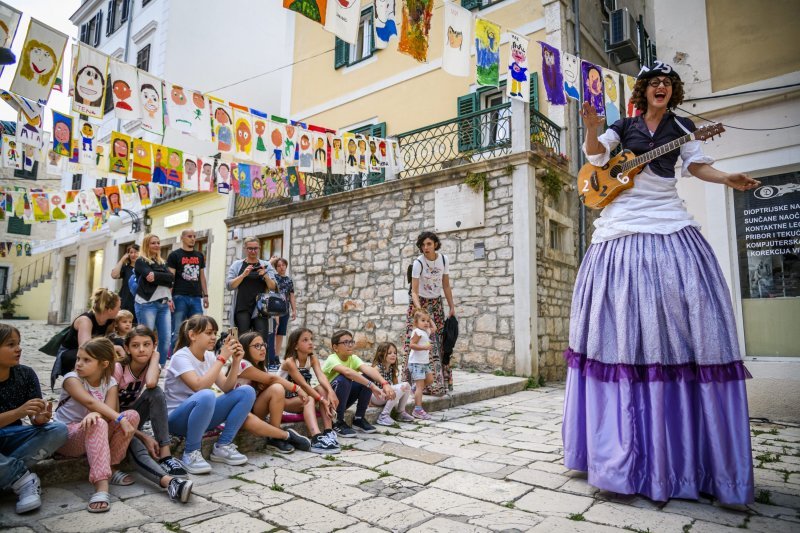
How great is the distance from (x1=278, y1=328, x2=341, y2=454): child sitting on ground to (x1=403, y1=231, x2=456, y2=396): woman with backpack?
1.43 meters

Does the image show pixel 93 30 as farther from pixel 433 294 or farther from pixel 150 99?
pixel 433 294

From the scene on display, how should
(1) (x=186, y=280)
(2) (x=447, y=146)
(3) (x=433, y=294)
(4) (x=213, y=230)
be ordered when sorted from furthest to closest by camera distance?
(4) (x=213, y=230), (2) (x=447, y=146), (1) (x=186, y=280), (3) (x=433, y=294)

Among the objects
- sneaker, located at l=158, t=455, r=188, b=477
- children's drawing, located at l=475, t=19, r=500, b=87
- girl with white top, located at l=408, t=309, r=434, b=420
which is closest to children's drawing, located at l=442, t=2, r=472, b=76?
children's drawing, located at l=475, t=19, r=500, b=87

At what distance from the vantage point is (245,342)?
3.62 meters

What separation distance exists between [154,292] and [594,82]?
247 inches

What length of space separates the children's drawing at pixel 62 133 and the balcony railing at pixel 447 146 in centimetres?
358

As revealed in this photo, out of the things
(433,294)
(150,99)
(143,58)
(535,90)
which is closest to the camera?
(433,294)

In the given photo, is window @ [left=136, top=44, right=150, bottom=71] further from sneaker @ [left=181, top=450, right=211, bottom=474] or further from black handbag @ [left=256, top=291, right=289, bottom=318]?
sneaker @ [left=181, top=450, right=211, bottom=474]

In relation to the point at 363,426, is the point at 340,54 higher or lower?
higher

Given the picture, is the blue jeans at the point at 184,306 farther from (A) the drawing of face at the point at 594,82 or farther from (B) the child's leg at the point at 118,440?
(A) the drawing of face at the point at 594,82

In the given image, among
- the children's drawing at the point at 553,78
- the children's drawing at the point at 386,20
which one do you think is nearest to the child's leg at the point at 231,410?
the children's drawing at the point at 386,20

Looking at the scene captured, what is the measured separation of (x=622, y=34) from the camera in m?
8.80

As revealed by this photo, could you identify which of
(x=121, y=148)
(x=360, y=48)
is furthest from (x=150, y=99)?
(x=360, y=48)

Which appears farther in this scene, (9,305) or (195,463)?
(9,305)
